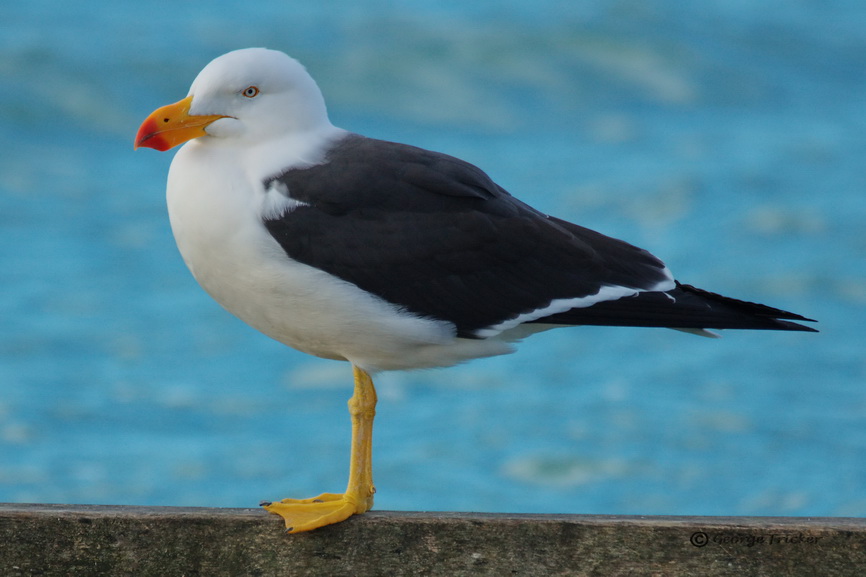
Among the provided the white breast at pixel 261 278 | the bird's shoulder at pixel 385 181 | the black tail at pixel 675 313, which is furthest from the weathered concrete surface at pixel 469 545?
the bird's shoulder at pixel 385 181

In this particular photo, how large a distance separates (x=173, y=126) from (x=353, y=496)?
90 cm

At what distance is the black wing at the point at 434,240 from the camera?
285cm

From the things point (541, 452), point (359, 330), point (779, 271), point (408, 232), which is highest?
point (779, 271)

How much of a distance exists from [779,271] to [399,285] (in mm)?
7757

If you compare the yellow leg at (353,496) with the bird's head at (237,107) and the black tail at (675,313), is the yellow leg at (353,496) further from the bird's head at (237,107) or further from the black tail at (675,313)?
the bird's head at (237,107)

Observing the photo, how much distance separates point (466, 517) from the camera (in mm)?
2570

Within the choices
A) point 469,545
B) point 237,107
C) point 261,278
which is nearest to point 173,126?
point 237,107

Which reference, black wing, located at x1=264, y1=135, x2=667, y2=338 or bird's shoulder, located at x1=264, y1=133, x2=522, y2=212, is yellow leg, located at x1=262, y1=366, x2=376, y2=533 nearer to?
black wing, located at x1=264, y1=135, x2=667, y2=338

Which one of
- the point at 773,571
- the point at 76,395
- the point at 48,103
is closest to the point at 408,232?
the point at 773,571

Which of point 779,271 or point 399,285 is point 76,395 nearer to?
point 779,271

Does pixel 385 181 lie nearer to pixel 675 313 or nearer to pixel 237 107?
pixel 237 107

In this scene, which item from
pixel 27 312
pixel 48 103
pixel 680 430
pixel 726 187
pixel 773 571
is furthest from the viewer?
pixel 48 103

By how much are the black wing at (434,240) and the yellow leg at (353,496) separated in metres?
0.28

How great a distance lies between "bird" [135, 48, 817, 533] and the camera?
2770mm
